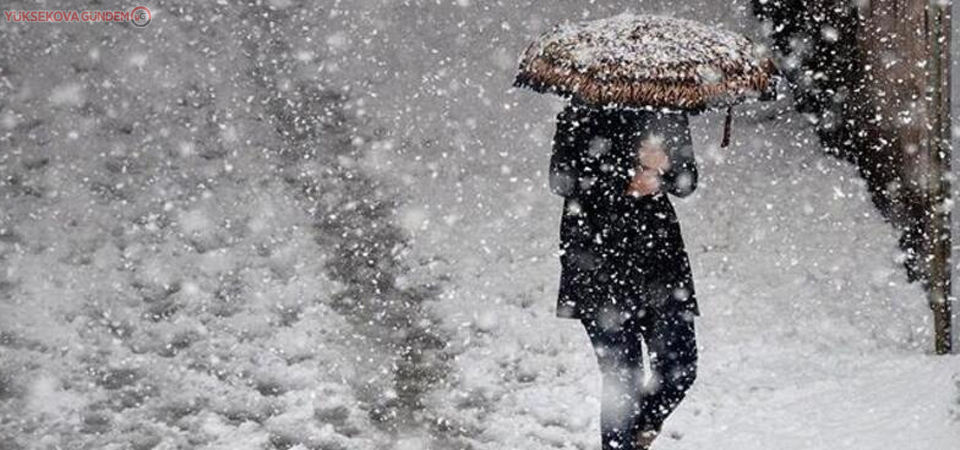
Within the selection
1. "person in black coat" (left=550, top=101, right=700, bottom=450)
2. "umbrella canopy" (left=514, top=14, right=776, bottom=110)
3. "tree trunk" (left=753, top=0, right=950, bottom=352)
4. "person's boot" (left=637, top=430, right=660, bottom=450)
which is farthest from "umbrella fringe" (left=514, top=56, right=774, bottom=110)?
"tree trunk" (left=753, top=0, right=950, bottom=352)

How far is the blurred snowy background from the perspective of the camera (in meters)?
5.23

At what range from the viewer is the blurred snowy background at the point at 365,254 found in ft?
17.2

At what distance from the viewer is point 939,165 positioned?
5.37 meters

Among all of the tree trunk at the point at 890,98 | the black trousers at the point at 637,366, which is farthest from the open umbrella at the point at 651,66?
the tree trunk at the point at 890,98

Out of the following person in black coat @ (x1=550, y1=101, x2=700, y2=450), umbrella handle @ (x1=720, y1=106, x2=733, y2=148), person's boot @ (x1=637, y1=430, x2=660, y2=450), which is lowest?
person's boot @ (x1=637, y1=430, x2=660, y2=450)

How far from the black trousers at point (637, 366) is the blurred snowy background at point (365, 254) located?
581 mm

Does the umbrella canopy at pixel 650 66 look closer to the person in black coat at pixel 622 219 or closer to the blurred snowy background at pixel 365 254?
the person in black coat at pixel 622 219

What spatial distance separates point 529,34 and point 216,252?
13.2 feet

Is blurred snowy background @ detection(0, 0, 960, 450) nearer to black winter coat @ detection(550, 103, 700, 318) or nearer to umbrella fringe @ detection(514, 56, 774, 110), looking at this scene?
black winter coat @ detection(550, 103, 700, 318)

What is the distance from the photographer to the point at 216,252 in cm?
715

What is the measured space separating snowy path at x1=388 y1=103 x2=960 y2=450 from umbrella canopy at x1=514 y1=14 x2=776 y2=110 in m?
1.76

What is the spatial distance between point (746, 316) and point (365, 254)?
2543mm

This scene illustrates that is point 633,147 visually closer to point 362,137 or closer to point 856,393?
point 856,393

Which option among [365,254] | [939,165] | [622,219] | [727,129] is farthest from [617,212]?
[365,254]
